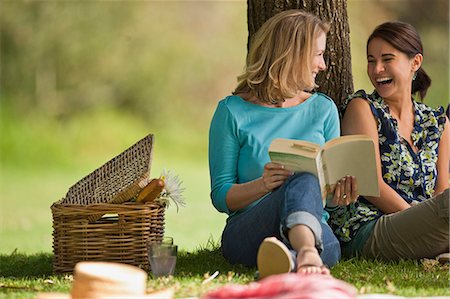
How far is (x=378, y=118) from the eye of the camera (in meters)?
4.18

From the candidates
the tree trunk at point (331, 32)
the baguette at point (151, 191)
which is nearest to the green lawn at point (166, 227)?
the baguette at point (151, 191)

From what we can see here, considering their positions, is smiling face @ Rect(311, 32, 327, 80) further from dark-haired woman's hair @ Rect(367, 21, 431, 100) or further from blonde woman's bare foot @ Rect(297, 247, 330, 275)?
blonde woman's bare foot @ Rect(297, 247, 330, 275)

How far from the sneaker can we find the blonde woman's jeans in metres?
0.92

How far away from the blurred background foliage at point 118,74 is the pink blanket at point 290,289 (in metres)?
10.0

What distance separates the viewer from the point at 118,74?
44.6ft

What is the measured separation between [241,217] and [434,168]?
42.6 inches

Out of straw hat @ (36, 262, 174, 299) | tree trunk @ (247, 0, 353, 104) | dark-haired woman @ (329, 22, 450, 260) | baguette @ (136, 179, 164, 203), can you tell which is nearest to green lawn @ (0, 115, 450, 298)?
dark-haired woman @ (329, 22, 450, 260)

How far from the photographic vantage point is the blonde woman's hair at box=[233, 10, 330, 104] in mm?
3828

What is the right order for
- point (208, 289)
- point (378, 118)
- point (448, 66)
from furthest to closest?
point (448, 66)
point (378, 118)
point (208, 289)

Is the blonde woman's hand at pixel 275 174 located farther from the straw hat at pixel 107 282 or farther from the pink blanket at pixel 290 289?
the straw hat at pixel 107 282

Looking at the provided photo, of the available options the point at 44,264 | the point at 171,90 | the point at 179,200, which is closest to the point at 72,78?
the point at 171,90

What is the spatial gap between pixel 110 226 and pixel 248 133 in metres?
0.68

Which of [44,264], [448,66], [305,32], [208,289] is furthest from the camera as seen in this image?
[448,66]

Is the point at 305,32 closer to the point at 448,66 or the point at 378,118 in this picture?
the point at 378,118
